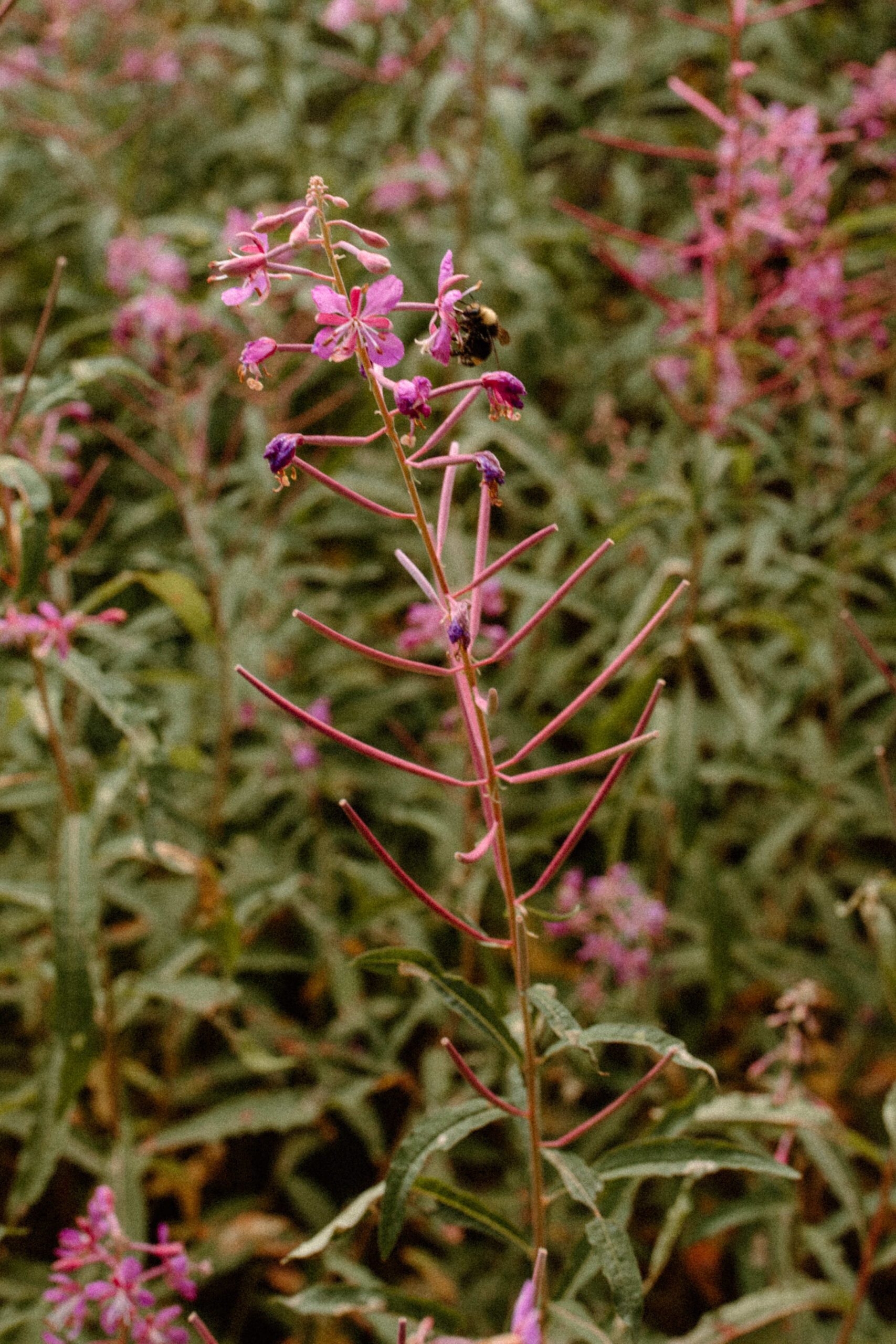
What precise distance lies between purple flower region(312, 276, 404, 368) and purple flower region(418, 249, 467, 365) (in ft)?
0.11

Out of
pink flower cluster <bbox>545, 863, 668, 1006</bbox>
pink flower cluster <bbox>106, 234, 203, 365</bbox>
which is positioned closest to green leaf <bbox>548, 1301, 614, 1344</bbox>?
pink flower cluster <bbox>545, 863, 668, 1006</bbox>

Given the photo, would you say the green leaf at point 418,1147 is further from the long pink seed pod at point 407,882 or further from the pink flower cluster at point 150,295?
the pink flower cluster at point 150,295

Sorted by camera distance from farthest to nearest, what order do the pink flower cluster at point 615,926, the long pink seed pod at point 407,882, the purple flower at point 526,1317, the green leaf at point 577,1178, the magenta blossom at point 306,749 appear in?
the magenta blossom at point 306,749, the pink flower cluster at point 615,926, the green leaf at point 577,1178, the long pink seed pod at point 407,882, the purple flower at point 526,1317

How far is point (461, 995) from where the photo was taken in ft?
4.31

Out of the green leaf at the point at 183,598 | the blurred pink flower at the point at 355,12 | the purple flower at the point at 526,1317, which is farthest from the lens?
the blurred pink flower at the point at 355,12

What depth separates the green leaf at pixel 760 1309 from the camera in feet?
5.91

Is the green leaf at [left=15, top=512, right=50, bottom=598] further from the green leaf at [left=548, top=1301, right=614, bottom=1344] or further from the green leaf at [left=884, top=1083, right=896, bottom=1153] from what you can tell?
the green leaf at [left=884, top=1083, right=896, bottom=1153]

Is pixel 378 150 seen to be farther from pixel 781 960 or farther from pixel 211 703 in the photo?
pixel 781 960

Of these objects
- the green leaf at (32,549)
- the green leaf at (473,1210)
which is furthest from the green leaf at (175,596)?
the green leaf at (473,1210)

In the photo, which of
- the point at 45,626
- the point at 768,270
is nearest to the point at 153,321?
the point at 45,626

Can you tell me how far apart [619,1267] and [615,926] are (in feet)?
4.62

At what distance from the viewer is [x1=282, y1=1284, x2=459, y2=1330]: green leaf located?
4.61 ft

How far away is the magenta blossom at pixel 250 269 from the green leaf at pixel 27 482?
723mm

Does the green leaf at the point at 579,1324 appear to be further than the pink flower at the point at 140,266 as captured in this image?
No
